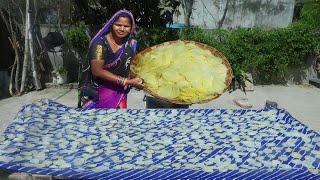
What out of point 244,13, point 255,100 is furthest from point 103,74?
point 244,13

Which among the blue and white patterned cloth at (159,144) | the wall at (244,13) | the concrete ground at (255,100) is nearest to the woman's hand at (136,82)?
the blue and white patterned cloth at (159,144)

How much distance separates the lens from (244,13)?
1041 centimetres

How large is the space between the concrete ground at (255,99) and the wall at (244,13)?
2.41 metres

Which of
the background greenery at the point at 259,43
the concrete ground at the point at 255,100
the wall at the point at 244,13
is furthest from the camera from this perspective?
the wall at the point at 244,13

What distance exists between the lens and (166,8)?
7.55 m

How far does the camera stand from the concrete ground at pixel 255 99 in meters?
6.29

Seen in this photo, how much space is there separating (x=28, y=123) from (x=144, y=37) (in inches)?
237

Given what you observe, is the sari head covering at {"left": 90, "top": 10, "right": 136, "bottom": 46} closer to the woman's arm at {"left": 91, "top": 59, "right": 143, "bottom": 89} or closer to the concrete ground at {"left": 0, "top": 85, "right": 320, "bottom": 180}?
the woman's arm at {"left": 91, "top": 59, "right": 143, "bottom": 89}

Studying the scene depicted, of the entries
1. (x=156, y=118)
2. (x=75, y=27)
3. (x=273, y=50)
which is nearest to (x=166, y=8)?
(x=75, y=27)

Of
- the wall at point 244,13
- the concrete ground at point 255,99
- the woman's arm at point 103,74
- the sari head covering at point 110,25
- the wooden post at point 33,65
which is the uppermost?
the wall at point 244,13

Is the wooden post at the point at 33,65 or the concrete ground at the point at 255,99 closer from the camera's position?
the concrete ground at the point at 255,99

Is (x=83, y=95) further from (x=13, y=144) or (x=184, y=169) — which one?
(x=184, y=169)

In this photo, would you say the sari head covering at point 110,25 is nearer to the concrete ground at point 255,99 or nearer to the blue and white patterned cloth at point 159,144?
the blue and white patterned cloth at point 159,144

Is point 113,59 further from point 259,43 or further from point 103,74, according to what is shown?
point 259,43
